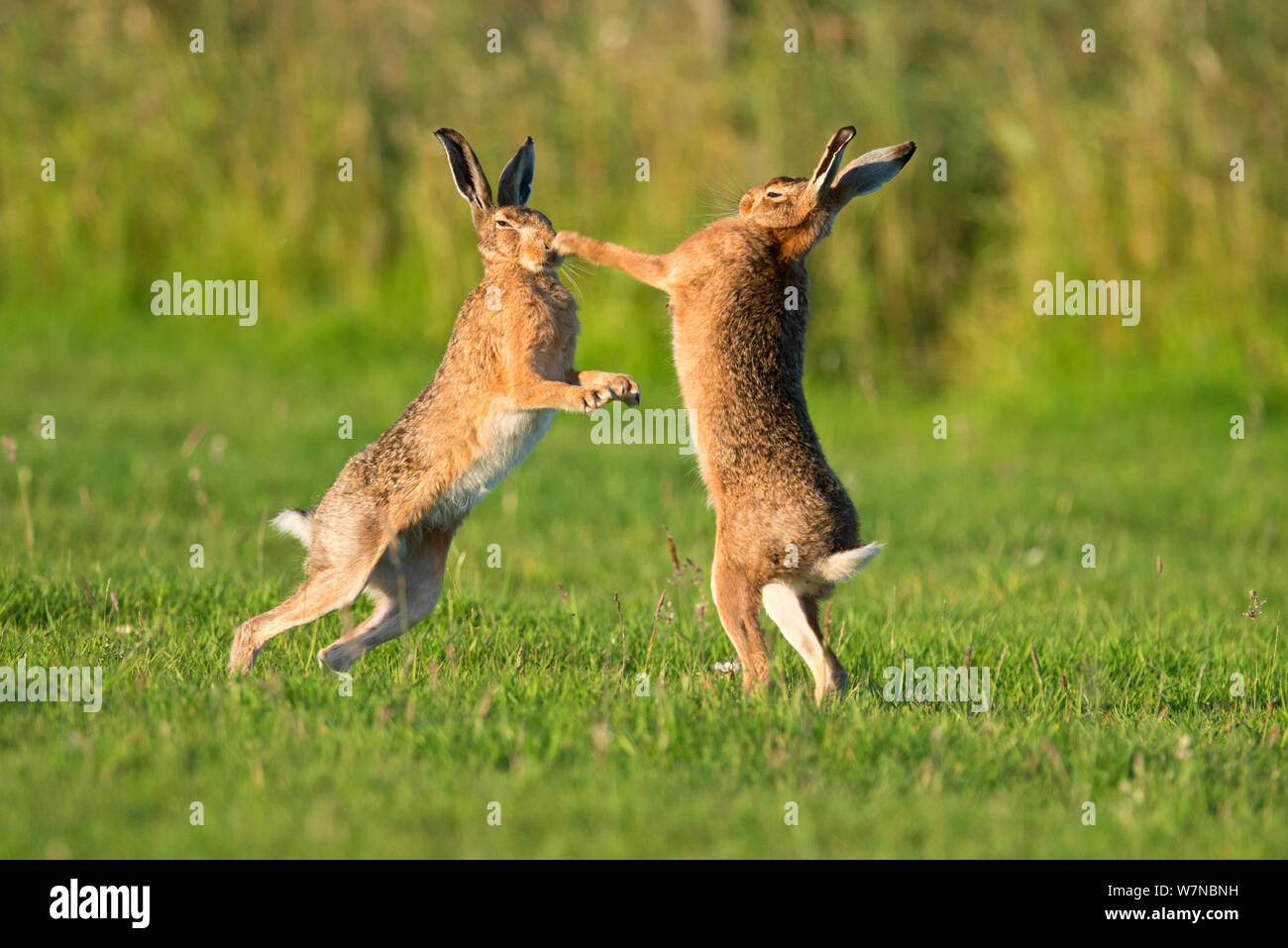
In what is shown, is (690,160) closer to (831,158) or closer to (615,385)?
(831,158)

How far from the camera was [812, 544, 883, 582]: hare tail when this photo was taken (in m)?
5.82

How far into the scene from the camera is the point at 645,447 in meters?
12.6

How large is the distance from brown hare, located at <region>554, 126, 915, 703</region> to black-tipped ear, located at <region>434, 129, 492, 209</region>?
1.60 feet

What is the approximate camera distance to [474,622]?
23.0 feet

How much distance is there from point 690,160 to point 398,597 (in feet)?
29.5

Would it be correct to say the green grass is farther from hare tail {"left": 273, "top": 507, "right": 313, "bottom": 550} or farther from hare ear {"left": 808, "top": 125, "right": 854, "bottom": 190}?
hare ear {"left": 808, "top": 125, "right": 854, "bottom": 190}

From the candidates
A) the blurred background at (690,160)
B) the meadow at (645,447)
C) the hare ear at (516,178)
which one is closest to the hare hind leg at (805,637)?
the meadow at (645,447)

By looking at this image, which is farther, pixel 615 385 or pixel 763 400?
pixel 763 400

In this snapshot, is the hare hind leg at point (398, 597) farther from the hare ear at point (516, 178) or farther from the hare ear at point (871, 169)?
the hare ear at point (871, 169)

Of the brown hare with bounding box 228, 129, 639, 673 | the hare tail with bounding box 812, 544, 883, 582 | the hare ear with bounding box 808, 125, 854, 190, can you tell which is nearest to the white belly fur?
the brown hare with bounding box 228, 129, 639, 673

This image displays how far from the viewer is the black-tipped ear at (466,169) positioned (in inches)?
254

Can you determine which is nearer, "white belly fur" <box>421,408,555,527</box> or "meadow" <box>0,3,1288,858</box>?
"meadow" <box>0,3,1288,858</box>

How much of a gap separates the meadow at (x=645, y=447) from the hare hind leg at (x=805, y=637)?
228 mm

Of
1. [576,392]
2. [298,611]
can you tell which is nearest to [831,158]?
[576,392]
